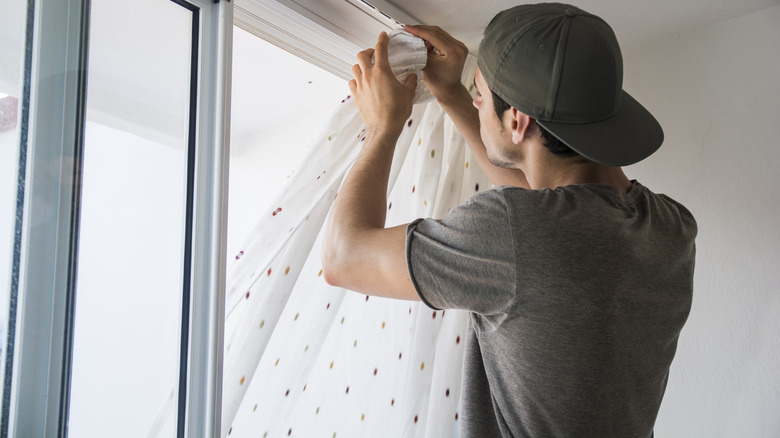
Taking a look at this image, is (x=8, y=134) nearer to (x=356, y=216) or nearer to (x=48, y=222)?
(x=48, y=222)

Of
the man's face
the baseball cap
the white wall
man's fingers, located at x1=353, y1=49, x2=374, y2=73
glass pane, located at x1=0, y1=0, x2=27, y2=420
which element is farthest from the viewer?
the white wall

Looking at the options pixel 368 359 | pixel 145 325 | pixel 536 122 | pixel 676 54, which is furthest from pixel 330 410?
pixel 676 54

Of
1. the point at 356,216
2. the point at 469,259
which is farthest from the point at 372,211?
the point at 469,259

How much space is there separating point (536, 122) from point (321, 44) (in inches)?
23.6

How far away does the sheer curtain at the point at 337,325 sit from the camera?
1095mm

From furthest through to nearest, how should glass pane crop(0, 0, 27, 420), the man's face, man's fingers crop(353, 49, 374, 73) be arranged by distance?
man's fingers crop(353, 49, 374, 73) → the man's face → glass pane crop(0, 0, 27, 420)

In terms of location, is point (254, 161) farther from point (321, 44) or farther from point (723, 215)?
point (723, 215)

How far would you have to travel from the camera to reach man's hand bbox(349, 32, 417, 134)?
983mm

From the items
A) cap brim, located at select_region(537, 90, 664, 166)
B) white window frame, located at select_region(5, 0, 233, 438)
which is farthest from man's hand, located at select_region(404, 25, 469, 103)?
white window frame, located at select_region(5, 0, 233, 438)

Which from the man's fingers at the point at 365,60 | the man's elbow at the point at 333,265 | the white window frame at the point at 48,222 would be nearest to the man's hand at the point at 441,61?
the man's fingers at the point at 365,60

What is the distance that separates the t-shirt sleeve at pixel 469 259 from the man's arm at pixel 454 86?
0.43m

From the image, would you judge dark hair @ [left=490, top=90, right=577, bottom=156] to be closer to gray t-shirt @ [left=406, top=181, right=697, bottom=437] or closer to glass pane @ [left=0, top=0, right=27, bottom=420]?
gray t-shirt @ [left=406, top=181, right=697, bottom=437]

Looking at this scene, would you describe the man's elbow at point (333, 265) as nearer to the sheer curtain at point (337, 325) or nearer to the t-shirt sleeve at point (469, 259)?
the t-shirt sleeve at point (469, 259)

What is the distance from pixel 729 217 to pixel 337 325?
0.90 m
